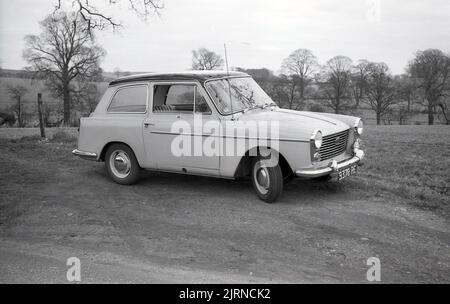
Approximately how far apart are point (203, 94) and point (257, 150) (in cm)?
120

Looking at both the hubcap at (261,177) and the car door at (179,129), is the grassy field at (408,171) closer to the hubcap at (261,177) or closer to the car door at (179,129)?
the hubcap at (261,177)

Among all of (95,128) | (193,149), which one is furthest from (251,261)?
(95,128)

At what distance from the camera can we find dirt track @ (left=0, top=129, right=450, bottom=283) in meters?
4.08

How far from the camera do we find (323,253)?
4.46 meters

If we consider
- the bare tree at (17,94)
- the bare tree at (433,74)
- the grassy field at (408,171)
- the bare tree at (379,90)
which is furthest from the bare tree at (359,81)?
the grassy field at (408,171)

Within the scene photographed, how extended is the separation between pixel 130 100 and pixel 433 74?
53362 millimetres

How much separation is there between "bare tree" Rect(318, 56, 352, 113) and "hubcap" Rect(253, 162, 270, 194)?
139ft

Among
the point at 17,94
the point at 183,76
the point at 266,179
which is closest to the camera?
the point at 266,179

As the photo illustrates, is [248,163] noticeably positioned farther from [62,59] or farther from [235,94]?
[62,59]

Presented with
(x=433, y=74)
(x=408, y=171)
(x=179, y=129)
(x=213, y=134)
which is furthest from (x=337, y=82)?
(x=213, y=134)

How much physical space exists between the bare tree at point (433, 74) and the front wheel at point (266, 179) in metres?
51.7

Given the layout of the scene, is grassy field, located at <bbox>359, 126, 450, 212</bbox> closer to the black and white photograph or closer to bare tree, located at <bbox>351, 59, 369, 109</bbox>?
the black and white photograph

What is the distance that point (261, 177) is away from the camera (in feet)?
20.2
